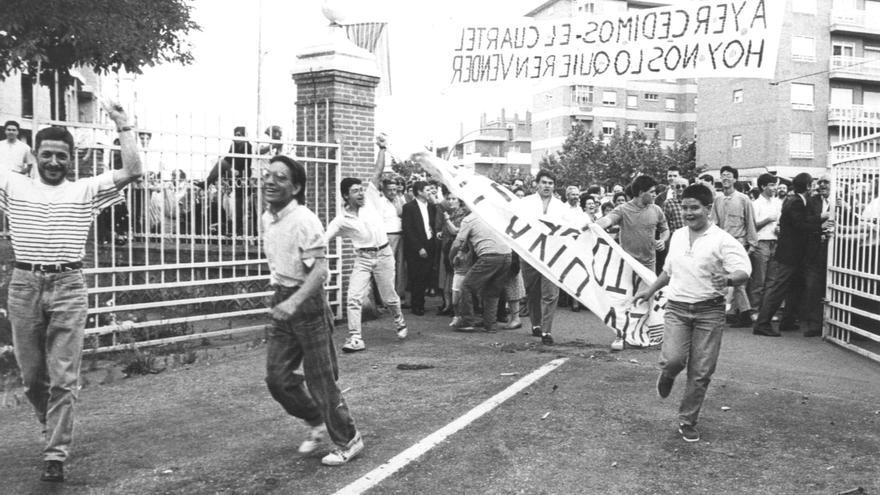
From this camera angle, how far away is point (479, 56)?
1055 cm

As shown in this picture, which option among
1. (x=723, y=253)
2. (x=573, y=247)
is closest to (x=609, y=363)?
(x=573, y=247)

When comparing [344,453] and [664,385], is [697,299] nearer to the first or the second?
[664,385]

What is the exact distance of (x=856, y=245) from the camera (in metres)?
9.20

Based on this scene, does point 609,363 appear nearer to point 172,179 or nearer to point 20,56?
point 172,179

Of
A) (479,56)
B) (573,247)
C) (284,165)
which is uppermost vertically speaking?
(479,56)

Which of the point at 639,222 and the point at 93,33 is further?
the point at 93,33

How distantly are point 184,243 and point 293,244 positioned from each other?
539cm

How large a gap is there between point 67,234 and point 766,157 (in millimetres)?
45750

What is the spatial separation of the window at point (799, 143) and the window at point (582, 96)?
20687 mm

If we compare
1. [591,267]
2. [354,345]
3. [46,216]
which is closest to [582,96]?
[591,267]

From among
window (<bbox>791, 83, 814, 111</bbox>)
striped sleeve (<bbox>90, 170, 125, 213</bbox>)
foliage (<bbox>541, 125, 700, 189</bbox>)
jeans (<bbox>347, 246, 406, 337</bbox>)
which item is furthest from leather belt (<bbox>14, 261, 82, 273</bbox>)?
window (<bbox>791, 83, 814, 111</bbox>)

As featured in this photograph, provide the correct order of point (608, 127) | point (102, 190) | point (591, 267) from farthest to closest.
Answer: point (608, 127), point (591, 267), point (102, 190)

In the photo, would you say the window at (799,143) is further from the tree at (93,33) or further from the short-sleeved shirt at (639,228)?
the short-sleeved shirt at (639,228)

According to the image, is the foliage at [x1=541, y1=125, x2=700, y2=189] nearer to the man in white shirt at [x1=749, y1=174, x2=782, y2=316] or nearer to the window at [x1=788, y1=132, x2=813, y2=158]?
the window at [x1=788, y1=132, x2=813, y2=158]
